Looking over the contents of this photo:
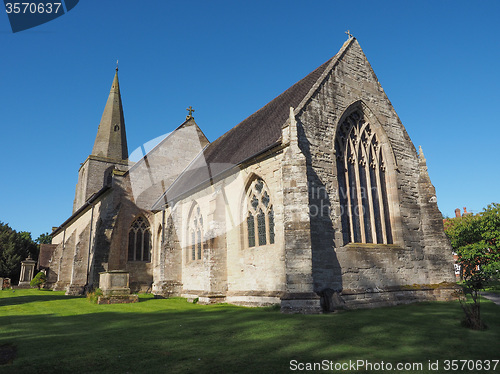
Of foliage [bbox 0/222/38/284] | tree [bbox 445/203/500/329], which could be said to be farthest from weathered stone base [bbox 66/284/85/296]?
tree [bbox 445/203/500/329]

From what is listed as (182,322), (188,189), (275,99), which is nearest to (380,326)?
(182,322)

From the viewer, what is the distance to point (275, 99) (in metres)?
20.7

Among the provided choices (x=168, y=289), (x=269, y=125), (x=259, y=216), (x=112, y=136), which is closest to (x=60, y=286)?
(x=168, y=289)

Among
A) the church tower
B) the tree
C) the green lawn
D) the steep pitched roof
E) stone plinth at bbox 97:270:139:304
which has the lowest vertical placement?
the green lawn

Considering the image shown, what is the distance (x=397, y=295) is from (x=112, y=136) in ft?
111

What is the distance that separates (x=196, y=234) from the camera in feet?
63.0

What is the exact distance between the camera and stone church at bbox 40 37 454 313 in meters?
11.9

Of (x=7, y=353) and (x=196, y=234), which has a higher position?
(x=196, y=234)

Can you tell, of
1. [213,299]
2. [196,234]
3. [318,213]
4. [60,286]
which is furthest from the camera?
[60,286]

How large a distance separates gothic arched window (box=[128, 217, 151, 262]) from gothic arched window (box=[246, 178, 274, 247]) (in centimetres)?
1153

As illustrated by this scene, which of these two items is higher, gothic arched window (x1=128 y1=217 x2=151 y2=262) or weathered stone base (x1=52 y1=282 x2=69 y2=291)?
gothic arched window (x1=128 y1=217 x2=151 y2=262)

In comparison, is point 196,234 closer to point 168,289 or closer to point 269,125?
point 168,289

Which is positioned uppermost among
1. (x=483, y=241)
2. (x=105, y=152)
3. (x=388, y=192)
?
(x=105, y=152)

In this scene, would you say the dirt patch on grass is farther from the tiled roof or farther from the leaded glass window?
the tiled roof
